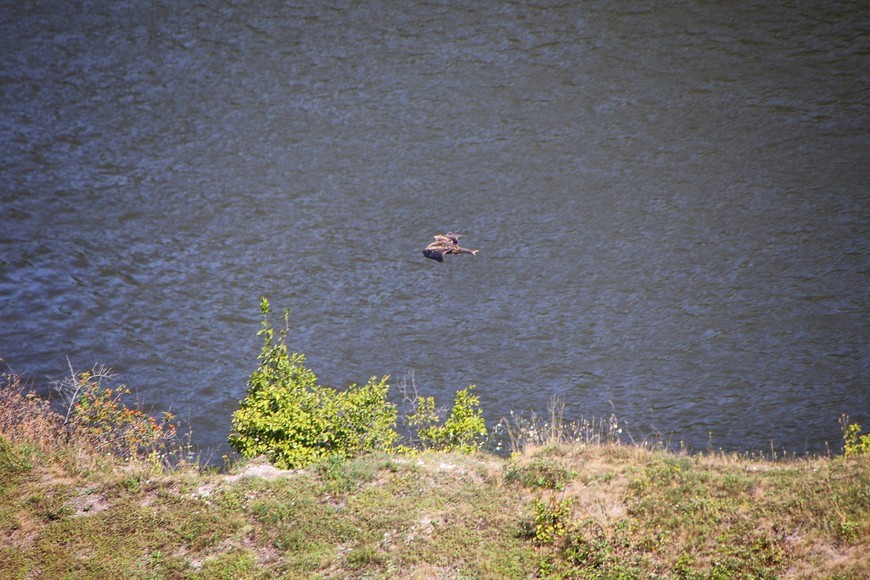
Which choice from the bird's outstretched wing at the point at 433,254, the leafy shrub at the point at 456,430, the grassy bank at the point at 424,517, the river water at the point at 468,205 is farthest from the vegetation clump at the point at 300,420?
the bird's outstretched wing at the point at 433,254

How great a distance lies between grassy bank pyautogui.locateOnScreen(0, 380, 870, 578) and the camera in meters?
7.21

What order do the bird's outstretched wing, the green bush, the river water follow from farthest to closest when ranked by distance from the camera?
1. the bird's outstretched wing
2. the river water
3. the green bush

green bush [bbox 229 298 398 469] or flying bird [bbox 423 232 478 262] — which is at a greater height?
flying bird [bbox 423 232 478 262]

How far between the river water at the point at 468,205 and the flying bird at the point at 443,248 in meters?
0.19

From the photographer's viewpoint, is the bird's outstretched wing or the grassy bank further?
the bird's outstretched wing

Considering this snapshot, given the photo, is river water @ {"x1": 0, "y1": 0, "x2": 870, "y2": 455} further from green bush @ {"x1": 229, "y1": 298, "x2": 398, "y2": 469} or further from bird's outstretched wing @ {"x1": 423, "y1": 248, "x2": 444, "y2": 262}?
green bush @ {"x1": 229, "y1": 298, "x2": 398, "y2": 469}

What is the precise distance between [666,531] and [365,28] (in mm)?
13145

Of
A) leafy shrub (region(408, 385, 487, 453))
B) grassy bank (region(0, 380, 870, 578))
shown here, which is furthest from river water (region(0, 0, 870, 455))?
grassy bank (region(0, 380, 870, 578))

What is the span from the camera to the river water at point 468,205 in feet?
44.0

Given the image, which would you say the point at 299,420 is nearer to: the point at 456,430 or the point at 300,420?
the point at 300,420

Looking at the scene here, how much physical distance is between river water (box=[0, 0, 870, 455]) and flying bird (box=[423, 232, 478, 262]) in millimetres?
186

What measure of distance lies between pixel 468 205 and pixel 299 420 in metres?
7.52

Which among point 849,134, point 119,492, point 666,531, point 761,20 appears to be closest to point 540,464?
point 666,531

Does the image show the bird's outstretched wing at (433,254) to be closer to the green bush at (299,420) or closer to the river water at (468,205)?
the river water at (468,205)
